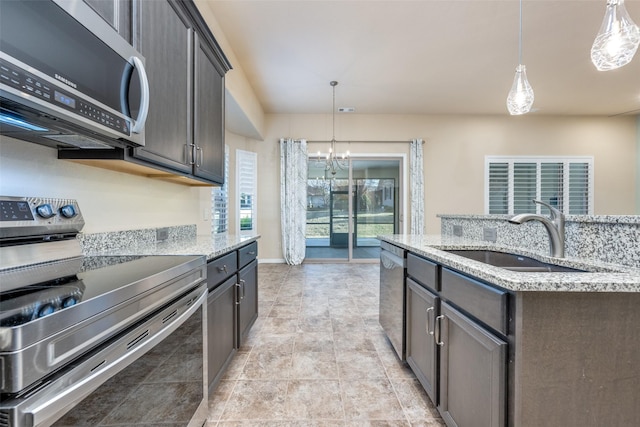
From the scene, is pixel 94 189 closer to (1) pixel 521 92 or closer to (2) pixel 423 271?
(2) pixel 423 271

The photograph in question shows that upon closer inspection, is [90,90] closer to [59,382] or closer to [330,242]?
[59,382]

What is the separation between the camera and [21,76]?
719 mm

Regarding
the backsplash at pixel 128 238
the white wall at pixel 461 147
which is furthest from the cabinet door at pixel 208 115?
the white wall at pixel 461 147

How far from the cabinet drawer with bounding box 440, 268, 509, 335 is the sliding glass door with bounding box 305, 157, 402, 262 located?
Answer: 447 cm

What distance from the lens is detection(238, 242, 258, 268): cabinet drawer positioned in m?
1.99

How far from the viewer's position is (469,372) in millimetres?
1127

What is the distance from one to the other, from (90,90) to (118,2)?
0.51 m

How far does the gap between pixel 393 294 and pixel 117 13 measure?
225cm

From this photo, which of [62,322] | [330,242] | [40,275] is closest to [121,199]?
[40,275]

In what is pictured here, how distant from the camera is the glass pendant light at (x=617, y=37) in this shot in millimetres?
1514

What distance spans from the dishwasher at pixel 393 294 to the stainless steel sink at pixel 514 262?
15.9 inches

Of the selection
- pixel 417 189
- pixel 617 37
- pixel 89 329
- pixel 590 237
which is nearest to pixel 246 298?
pixel 89 329

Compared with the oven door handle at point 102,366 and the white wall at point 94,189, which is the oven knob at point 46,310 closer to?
the oven door handle at point 102,366

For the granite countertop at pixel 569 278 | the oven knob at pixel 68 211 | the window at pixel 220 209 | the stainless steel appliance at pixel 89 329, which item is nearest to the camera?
the stainless steel appliance at pixel 89 329
